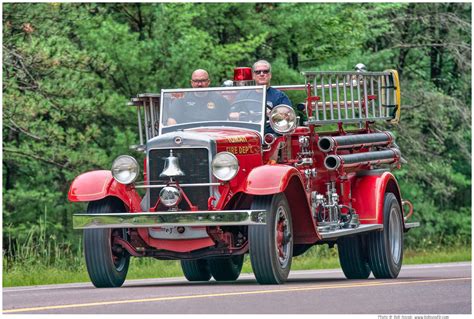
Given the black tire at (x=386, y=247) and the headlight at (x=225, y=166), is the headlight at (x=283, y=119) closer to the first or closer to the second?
the headlight at (x=225, y=166)

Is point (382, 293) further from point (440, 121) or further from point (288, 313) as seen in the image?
point (440, 121)

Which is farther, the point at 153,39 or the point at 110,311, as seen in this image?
the point at 153,39

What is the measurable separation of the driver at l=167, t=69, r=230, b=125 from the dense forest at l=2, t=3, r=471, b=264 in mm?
→ 10491

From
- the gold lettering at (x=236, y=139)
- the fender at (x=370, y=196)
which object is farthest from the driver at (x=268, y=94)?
the fender at (x=370, y=196)

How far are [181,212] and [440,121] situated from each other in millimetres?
21419

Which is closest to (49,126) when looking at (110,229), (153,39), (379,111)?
(153,39)

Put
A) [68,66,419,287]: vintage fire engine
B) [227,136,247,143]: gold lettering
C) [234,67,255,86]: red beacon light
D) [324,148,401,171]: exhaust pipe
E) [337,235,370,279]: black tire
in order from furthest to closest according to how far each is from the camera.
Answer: [337,235,370,279]: black tire < [234,67,255,86]: red beacon light < [324,148,401,171]: exhaust pipe < [227,136,247,143]: gold lettering < [68,66,419,287]: vintage fire engine

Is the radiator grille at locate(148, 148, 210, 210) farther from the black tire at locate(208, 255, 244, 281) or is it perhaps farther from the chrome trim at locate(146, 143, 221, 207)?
the black tire at locate(208, 255, 244, 281)

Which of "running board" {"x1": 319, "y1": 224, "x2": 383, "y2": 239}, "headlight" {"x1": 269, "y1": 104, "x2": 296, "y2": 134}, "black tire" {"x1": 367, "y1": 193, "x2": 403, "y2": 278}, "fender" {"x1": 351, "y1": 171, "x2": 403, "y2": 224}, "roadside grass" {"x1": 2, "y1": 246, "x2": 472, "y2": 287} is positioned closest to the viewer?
"headlight" {"x1": 269, "y1": 104, "x2": 296, "y2": 134}

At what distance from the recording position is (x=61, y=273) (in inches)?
763

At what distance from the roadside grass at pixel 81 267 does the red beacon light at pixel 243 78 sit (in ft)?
10.9

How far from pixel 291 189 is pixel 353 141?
190cm

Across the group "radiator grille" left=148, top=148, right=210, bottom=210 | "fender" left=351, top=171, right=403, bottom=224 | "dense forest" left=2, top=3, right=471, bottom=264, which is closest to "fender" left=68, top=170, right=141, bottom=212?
"radiator grille" left=148, top=148, right=210, bottom=210

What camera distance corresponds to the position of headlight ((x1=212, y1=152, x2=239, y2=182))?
48.0 feet
